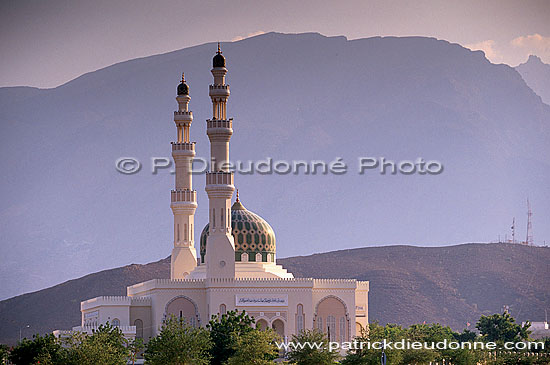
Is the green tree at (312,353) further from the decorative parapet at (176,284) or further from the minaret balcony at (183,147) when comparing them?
the minaret balcony at (183,147)

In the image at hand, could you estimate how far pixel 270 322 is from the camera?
63.0 metres

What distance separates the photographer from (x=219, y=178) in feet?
212

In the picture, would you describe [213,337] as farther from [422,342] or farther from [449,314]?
[449,314]

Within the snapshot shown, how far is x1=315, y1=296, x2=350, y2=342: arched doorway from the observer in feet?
210

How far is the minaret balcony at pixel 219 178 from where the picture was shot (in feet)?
211

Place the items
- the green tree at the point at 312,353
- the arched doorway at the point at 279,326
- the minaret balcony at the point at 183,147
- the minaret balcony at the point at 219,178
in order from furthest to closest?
the minaret balcony at the point at 183,147 → the minaret balcony at the point at 219,178 → the arched doorway at the point at 279,326 → the green tree at the point at 312,353

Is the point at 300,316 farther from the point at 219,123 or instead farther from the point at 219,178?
the point at 219,123

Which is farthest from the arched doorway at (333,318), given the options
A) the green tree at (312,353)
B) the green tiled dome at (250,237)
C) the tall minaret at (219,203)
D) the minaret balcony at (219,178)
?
the green tree at (312,353)

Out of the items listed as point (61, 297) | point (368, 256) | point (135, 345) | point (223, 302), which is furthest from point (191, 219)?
point (368, 256)

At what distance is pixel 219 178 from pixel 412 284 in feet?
268

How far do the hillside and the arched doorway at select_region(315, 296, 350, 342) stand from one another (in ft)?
210

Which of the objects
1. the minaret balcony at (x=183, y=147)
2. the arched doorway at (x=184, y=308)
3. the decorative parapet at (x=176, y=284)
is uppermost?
the minaret balcony at (x=183, y=147)

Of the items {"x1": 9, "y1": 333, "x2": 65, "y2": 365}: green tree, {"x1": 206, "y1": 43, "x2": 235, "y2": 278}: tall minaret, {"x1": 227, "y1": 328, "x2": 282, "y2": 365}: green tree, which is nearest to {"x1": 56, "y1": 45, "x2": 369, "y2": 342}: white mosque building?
{"x1": 206, "y1": 43, "x2": 235, "y2": 278}: tall minaret

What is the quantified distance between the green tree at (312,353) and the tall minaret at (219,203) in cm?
1396
